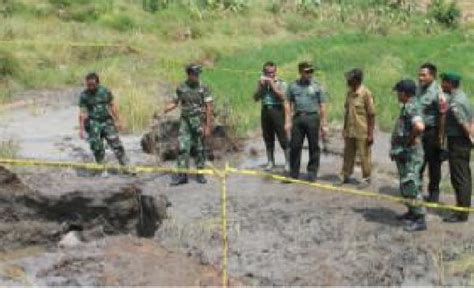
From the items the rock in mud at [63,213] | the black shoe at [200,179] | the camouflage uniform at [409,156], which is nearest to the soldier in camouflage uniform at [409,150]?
the camouflage uniform at [409,156]

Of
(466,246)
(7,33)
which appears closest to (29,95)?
(7,33)

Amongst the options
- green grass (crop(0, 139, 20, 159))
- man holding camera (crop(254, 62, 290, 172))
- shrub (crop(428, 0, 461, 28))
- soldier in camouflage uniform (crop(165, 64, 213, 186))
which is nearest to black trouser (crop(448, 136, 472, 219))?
man holding camera (crop(254, 62, 290, 172))

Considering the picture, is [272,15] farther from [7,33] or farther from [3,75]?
[3,75]

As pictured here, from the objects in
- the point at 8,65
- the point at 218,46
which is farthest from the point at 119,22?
the point at 8,65

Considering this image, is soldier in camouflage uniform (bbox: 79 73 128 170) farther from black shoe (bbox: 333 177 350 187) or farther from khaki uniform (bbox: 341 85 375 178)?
khaki uniform (bbox: 341 85 375 178)

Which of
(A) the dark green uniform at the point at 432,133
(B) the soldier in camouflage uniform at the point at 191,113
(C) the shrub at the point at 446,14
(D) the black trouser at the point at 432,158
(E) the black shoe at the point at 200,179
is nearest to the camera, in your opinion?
(A) the dark green uniform at the point at 432,133

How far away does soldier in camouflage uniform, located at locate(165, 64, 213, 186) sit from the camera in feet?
38.4

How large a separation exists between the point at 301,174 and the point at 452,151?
109 inches

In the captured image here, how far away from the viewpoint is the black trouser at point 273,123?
12.1 metres

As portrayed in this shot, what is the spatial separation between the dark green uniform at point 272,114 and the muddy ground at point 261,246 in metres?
0.66

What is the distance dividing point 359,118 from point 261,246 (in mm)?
2652

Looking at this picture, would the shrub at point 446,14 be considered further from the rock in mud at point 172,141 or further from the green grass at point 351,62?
the rock in mud at point 172,141

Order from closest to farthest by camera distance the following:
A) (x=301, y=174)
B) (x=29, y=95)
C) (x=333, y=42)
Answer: (x=301, y=174) → (x=29, y=95) → (x=333, y=42)

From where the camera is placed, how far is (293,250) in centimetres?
927
